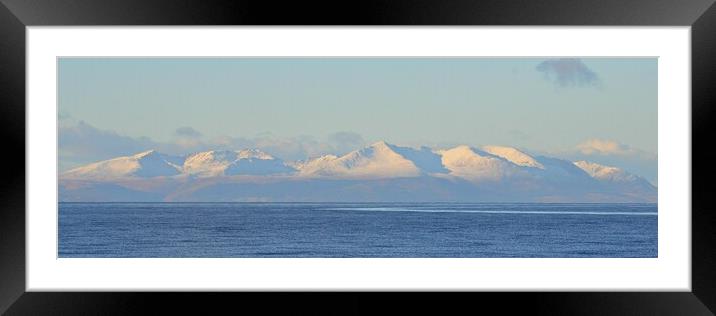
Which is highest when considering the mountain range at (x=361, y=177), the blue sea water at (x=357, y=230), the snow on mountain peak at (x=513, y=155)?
the snow on mountain peak at (x=513, y=155)

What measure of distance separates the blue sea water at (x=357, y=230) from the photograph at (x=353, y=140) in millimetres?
158

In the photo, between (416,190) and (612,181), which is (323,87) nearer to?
(416,190)

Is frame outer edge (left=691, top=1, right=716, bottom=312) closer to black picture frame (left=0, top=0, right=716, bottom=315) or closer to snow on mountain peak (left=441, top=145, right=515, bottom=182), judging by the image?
black picture frame (left=0, top=0, right=716, bottom=315)

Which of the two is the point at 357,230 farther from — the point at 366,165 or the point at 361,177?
the point at 366,165

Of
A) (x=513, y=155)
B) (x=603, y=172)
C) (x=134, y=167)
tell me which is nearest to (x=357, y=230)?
(x=513, y=155)

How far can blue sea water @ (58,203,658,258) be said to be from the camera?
1046 inches

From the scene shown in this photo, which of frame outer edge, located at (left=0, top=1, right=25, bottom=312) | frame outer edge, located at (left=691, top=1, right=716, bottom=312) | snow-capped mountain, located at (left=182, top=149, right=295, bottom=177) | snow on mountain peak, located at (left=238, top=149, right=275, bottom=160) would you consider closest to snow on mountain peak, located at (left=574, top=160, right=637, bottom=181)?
snow-capped mountain, located at (left=182, top=149, right=295, bottom=177)

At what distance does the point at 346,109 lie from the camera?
3378 cm

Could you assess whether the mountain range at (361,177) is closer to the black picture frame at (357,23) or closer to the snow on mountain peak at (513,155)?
the snow on mountain peak at (513,155)

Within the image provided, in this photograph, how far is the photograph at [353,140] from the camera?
31.9m

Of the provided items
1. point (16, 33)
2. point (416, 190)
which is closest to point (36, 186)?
point (16, 33)

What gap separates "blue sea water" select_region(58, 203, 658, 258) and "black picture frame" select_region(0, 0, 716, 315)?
73.1 feet

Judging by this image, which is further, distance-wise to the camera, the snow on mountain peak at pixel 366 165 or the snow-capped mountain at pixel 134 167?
the snow on mountain peak at pixel 366 165

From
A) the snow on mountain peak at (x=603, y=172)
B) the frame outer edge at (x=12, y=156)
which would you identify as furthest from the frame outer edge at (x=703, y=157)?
the snow on mountain peak at (x=603, y=172)
